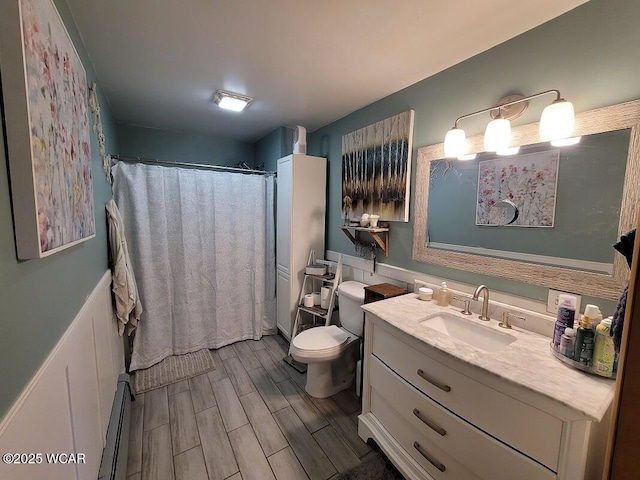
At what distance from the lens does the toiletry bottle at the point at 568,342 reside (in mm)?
993

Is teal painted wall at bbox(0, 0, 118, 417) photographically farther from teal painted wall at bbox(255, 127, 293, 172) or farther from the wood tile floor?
teal painted wall at bbox(255, 127, 293, 172)

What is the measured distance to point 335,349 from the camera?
1899 mm

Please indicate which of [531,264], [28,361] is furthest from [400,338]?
[28,361]

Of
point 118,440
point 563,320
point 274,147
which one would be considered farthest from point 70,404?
point 274,147

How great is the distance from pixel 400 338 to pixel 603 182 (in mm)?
1086

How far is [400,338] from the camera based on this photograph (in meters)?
1.33

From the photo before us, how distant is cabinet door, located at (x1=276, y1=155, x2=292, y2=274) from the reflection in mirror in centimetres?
141

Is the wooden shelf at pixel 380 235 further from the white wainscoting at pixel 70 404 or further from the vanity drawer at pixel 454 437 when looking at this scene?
the white wainscoting at pixel 70 404

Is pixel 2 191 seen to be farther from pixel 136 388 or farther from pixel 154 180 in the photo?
pixel 136 388

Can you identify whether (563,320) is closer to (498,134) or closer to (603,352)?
(603,352)

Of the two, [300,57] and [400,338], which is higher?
[300,57]

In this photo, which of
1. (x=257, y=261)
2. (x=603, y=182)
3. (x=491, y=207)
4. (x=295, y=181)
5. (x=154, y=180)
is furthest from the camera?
(x=257, y=261)

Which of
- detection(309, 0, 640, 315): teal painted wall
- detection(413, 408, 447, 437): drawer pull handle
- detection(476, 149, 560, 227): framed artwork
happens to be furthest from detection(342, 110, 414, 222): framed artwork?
detection(413, 408, 447, 437): drawer pull handle

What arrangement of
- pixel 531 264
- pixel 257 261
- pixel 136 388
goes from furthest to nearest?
pixel 257 261 → pixel 136 388 → pixel 531 264
